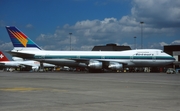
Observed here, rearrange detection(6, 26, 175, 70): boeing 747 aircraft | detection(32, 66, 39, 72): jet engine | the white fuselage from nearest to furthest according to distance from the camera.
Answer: detection(6, 26, 175, 70): boeing 747 aircraft → the white fuselage → detection(32, 66, 39, 72): jet engine

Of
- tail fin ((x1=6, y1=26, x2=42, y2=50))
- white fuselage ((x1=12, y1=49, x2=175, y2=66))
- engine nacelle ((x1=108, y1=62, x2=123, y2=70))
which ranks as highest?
tail fin ((x1=6, y1=26, x2=42, y2=50))

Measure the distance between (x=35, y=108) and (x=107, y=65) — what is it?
184 feet

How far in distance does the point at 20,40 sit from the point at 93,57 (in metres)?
15.9

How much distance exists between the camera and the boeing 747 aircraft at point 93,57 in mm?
66750

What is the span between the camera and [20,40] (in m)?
68.9

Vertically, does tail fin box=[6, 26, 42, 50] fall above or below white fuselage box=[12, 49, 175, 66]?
above

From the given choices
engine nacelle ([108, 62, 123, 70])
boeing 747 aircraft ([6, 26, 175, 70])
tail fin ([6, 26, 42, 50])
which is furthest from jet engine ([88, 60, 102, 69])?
tail fin ([6, 26, 42, 50])

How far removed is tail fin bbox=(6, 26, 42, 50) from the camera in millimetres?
68250

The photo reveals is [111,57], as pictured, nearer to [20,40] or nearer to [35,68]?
[20,40]

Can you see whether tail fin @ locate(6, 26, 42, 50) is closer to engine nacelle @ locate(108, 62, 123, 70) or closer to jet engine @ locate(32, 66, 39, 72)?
engine nacelle @ locate(108, 62, 123, 70)

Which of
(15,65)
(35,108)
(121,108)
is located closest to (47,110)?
(35,108)

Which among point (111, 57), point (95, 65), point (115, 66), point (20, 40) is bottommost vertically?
point (115, 66)

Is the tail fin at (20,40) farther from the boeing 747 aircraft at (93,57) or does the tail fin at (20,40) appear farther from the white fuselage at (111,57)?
the white fuselage at (111,57)

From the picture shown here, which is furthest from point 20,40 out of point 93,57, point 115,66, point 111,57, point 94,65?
point 115,66
